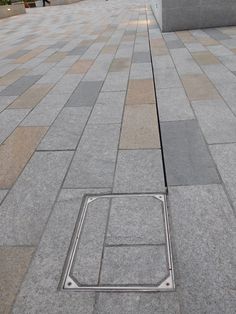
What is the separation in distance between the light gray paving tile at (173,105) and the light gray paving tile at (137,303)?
3565 mm

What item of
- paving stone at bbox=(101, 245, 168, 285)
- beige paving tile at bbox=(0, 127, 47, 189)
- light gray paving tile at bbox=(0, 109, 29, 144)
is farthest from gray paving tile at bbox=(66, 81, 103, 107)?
paving stone at bbox=(101, 245, 168, 285)

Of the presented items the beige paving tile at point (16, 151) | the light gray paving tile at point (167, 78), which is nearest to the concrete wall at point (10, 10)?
the light gray paving tile at point (167, 78)

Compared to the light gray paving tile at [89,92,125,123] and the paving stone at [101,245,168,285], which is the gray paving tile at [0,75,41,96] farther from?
the paving stone at [101,245,168,285]

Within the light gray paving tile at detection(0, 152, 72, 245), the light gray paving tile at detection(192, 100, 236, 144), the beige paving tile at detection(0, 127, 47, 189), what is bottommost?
the light gray paving tile at detection(192, 100, 236, 144)

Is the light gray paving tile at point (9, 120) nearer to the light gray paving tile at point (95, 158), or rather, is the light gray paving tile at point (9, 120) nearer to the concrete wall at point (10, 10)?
the light gray paving tile at point (95, 158)

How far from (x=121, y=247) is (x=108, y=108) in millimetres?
3782

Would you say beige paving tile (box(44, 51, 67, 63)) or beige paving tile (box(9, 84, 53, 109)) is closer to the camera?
beige paving tile (box(9, 84, 53, 109))

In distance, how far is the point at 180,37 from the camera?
40.8 feet

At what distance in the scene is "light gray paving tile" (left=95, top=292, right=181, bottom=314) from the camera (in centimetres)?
248

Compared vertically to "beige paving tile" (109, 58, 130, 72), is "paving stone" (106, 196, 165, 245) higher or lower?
higher

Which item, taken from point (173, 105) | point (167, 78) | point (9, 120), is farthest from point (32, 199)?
point (167, 78)

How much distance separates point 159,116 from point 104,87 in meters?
2.30

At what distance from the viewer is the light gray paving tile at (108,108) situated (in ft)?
19.3

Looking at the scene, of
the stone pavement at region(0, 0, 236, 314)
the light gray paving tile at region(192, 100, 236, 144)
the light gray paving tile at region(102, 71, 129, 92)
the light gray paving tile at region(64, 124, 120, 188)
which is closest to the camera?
the stone pavement at region(0, 0, 236, 314)
